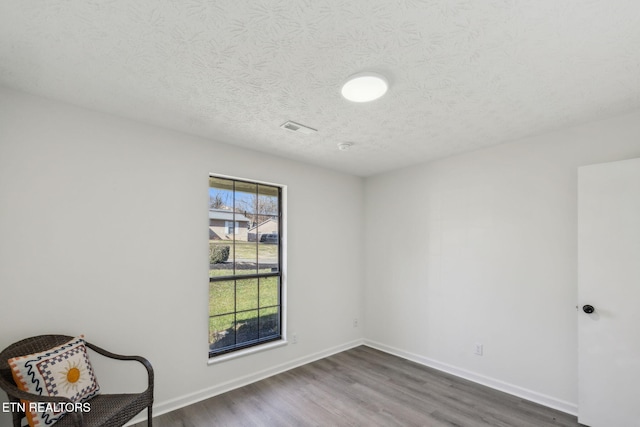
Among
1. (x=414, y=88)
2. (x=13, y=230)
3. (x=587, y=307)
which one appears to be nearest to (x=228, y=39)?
(x=414, y=88)

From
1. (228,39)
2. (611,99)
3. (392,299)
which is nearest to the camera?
(228,39)

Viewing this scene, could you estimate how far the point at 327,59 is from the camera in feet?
5.53

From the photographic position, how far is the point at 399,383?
10.4 feet

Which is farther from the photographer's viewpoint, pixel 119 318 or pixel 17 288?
pixel 119 318

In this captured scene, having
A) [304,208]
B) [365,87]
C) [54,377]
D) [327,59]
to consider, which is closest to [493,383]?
[304,208]

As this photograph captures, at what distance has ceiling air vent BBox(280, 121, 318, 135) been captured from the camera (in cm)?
260

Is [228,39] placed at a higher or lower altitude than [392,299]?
higher

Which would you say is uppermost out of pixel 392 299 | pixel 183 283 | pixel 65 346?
pixel 183 283

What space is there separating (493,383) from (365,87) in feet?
10.6

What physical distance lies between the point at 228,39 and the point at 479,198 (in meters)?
3.00

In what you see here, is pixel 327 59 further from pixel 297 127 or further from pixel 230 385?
pixel 230 385

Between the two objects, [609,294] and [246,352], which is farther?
[246,352]

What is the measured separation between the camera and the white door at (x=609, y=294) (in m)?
2.23

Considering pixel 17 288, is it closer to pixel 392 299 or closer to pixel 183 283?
pixel 183 283
